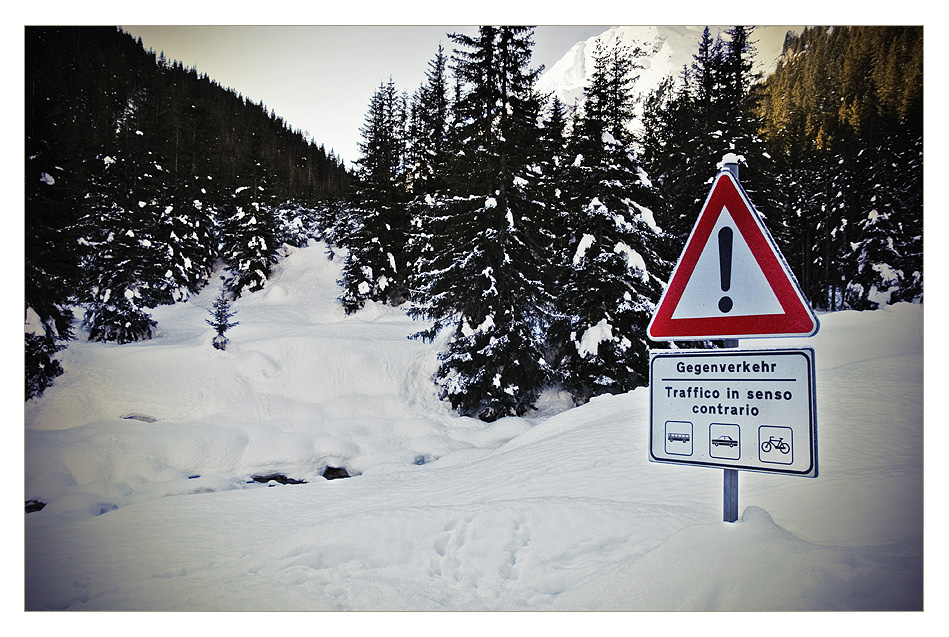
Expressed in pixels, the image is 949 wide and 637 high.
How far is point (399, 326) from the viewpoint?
1516 cm

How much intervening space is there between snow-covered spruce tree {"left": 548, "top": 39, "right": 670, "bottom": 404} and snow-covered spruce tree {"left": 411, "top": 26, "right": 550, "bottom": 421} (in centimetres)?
72

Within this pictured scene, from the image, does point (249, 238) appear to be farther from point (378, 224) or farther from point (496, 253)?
point (496, 253)

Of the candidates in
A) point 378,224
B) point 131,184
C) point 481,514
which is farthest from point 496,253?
point 378,224

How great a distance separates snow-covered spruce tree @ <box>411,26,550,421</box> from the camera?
1014 cm

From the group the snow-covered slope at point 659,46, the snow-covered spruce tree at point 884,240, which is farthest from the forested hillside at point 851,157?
the snow-covered slope at point 659,46

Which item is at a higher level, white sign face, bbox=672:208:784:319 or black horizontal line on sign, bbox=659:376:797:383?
white sign face, bbox=672:208:784:319

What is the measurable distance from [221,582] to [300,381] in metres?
8.91

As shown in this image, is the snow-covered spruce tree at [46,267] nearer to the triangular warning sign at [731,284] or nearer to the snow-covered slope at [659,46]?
the triangular warning sign at [731,284]

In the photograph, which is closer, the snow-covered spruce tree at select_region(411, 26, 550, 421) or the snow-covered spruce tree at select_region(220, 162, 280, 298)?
the snow-covered spruce tree at select_region(411, 26, 550, 421)

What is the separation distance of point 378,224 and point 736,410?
18.6 meters

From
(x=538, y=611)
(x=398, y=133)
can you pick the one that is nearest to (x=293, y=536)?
(x=538, y=611)

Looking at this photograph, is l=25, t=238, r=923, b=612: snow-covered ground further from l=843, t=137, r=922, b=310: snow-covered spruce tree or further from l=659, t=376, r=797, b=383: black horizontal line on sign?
l=659, t=376, r=797, b=383: black horizontal line on sign

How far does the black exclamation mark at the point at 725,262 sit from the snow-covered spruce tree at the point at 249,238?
13.1 metres

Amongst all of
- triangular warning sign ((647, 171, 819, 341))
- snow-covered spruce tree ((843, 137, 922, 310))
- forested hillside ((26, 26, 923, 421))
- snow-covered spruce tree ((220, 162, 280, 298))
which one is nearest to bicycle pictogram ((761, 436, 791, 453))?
triangular warning sign ((647, 171, 819, 341))
